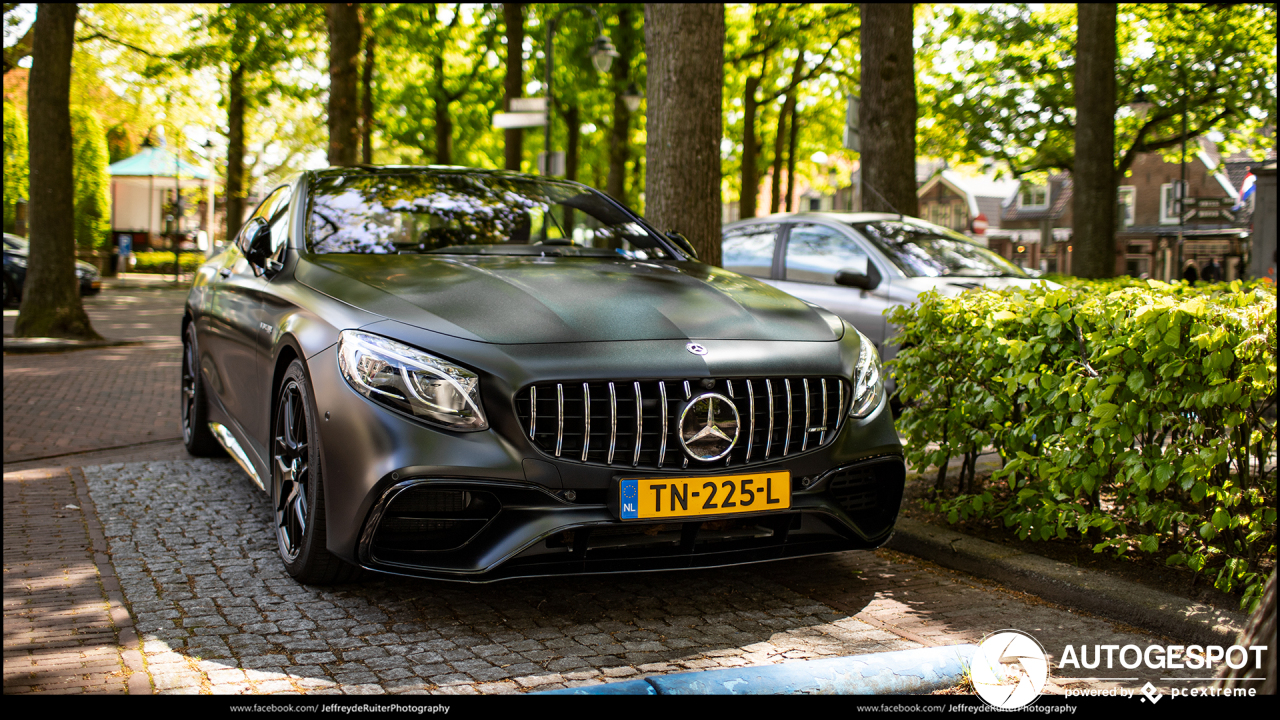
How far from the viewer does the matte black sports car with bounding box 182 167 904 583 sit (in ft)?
10.7

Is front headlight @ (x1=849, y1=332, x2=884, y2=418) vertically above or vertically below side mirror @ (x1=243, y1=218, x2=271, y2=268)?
below

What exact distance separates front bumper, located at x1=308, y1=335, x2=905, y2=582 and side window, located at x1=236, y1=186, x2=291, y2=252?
1826mm

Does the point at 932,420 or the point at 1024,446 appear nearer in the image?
the point at 1024,446

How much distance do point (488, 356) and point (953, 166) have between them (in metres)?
27.0

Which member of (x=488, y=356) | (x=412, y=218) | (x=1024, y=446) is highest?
(x=412, y=218)

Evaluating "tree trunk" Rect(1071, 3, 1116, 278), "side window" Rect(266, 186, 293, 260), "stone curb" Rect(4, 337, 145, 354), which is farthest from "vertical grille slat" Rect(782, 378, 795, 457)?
"stone curb" Rect(4, 337, 145, 354)

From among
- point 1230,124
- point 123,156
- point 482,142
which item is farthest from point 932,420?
point 123,156

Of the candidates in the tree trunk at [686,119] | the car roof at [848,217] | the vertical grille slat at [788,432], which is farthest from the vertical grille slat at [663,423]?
the car roof at [848,217]

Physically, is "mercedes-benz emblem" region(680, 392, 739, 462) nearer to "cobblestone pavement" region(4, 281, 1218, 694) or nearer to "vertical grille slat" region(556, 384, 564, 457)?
"vertical grille slat" region(556, 384, 564, 457)

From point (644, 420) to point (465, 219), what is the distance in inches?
74.6

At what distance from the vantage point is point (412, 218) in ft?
15.6

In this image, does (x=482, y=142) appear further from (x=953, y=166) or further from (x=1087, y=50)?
(x=1087, y=50)

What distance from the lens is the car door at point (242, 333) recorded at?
4.46 m
